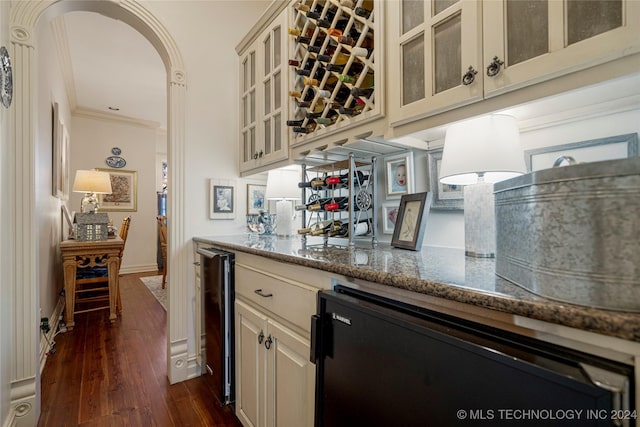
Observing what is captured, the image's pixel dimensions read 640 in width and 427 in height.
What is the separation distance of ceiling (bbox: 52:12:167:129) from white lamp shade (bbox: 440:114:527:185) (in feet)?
10.9

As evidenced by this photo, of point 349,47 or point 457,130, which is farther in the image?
point 349,47

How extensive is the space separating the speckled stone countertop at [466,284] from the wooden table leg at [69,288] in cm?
292

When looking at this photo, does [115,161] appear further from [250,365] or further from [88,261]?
[250,365]

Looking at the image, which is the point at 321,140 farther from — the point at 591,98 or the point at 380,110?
the point at 591,98

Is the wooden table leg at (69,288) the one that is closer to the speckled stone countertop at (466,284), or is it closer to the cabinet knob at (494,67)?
the speckled stone countertop at (466,284)

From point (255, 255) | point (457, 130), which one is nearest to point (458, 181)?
point (457, 130)

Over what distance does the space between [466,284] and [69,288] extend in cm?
364

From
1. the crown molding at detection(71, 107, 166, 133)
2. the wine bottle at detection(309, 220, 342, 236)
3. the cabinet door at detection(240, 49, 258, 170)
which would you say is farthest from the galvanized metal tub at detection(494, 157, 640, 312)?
the crown molding at detection(71, 107, 166, 133)

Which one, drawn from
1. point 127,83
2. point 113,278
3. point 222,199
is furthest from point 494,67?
point 127,83

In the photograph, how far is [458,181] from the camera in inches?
42.9

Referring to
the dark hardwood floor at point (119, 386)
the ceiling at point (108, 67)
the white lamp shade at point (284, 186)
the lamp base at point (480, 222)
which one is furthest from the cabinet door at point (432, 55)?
the ceiling at point (108, 67)

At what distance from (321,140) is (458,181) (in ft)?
2.24

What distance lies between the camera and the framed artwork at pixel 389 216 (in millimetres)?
1445

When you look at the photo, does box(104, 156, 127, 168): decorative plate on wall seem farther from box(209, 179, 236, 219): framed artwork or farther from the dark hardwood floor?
box(209, 179, 236, 219): framed artwork
